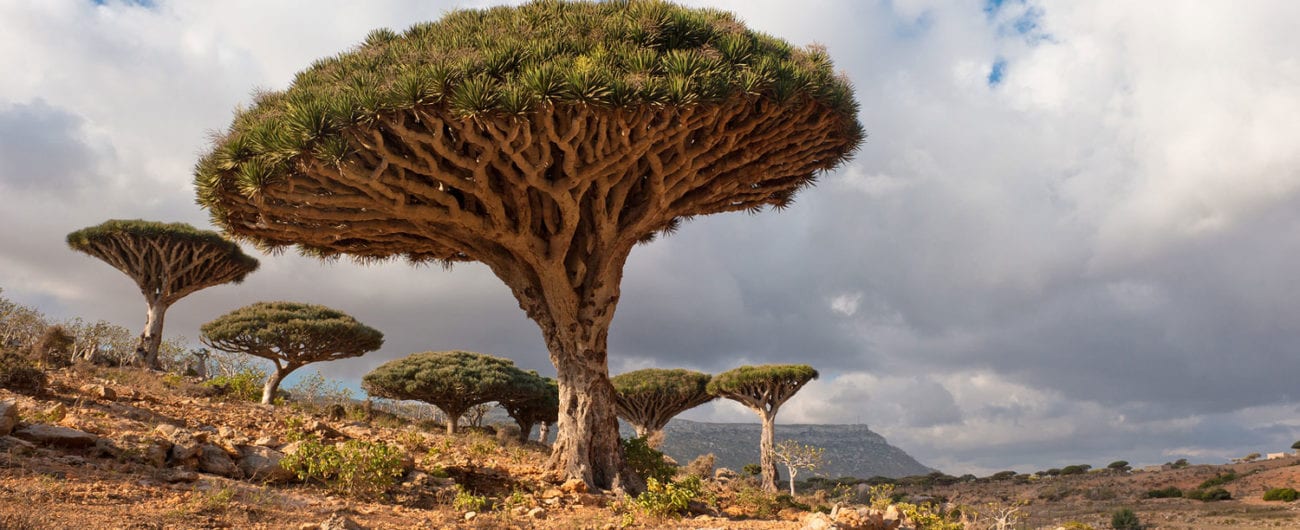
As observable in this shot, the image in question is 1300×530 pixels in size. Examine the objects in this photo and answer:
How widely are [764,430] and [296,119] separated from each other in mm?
27542

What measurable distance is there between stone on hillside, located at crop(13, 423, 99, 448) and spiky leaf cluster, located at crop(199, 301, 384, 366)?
19359 mm

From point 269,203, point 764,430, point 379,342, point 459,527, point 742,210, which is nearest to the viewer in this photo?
point 459,527

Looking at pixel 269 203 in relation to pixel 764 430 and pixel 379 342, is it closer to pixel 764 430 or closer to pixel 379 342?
pixel 379 342

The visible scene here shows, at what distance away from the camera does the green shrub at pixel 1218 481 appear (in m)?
35.0

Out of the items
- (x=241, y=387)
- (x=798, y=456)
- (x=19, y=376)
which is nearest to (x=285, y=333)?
(x=241, y=387)

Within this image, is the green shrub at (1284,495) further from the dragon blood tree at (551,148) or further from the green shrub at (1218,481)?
the dragon blood tree at (551,148)

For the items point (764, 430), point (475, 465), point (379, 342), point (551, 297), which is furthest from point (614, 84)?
point (764, 430)

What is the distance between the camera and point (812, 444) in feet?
291

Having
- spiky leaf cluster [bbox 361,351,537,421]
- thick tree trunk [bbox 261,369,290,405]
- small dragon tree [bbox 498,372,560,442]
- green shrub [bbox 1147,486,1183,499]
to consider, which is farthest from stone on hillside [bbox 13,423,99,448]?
green shrub [bbox 1147,486,1183,499]

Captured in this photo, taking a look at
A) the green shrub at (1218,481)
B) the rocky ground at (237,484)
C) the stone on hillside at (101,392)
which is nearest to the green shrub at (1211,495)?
the green shrub at (1218,481)

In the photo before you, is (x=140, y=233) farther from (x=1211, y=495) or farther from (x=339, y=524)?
(x=1211, y=495)

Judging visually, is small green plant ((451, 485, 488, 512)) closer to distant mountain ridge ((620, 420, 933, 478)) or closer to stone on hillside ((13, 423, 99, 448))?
stone on hillside ((13, 423, 99, 448))

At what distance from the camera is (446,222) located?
34.5 feet

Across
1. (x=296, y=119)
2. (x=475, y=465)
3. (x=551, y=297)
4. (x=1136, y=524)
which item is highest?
(x=296, y=119)
